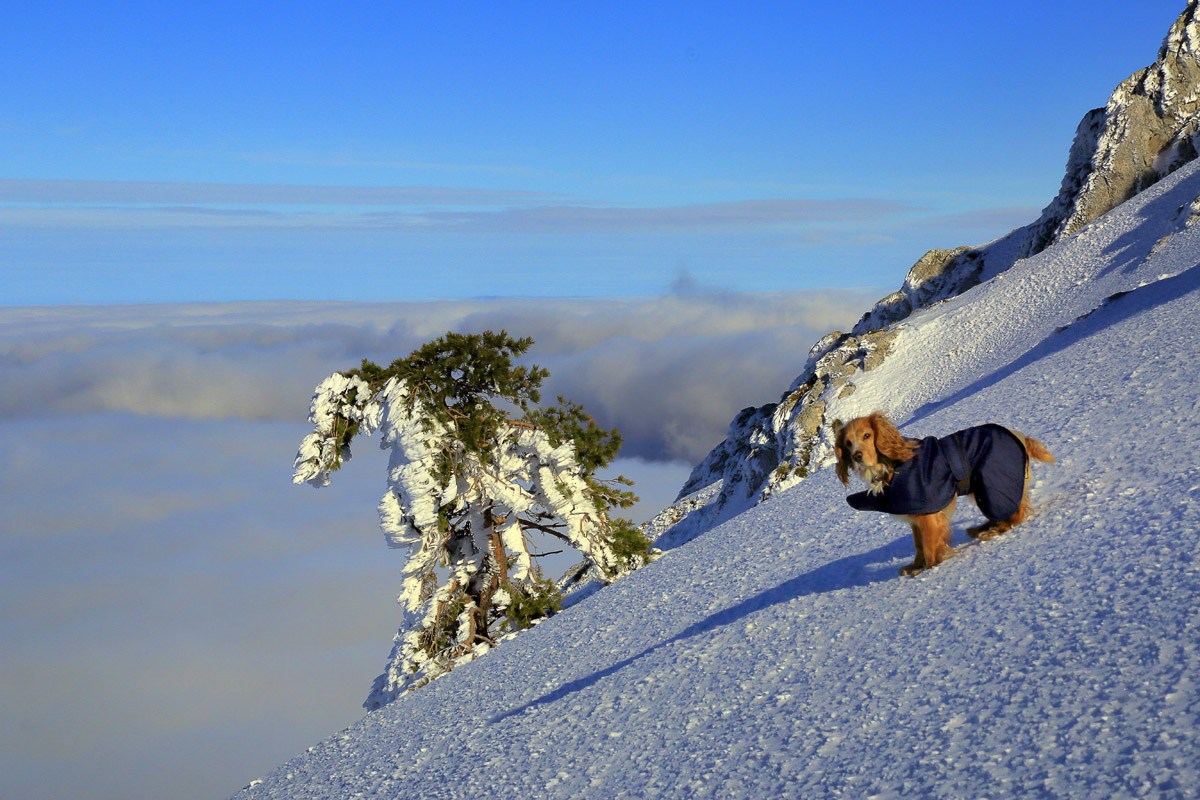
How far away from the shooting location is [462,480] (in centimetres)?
1694

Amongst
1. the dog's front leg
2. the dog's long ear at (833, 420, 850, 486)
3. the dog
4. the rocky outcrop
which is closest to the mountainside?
the rocky outcrop

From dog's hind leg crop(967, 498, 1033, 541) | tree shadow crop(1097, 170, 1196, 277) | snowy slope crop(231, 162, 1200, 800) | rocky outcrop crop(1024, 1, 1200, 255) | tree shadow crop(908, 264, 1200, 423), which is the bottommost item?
snowy slope crop(231, 162, 1200, 800)

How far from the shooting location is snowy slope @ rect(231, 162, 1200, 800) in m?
4.33

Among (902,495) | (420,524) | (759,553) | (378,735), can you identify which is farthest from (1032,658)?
(420,524)

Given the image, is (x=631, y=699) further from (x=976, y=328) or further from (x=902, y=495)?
(x=976, y=328)

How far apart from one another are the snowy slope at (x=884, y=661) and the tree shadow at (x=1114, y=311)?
1887 millimetres

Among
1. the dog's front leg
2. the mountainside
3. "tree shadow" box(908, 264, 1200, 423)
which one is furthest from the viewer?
the mountainside

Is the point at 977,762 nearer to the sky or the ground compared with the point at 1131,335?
nearer to the ground

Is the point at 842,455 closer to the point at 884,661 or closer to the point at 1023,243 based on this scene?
the point at 884,661

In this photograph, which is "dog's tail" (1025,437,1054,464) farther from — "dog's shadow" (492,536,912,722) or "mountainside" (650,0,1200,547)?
"mountainside" (650,0,1200,547)

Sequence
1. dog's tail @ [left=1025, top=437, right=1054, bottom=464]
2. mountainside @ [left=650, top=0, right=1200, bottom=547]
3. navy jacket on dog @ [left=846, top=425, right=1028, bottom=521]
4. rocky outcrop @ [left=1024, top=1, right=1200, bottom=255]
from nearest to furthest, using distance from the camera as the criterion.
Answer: navy jacket on dog @ [left=846, top=425, right=1028, bottom=521] < dog's tail @ [left=1025, top=437, right=1054, bottom=464] < mountainside @ [left=650, top=0, right=1200, bottom=547] < rocky outcrop @ [left=1024, top=1, right=1200, bottom=255]

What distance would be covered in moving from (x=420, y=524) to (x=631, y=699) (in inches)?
402

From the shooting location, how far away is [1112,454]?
25.4ft

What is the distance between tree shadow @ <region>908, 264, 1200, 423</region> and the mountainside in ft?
30.5
